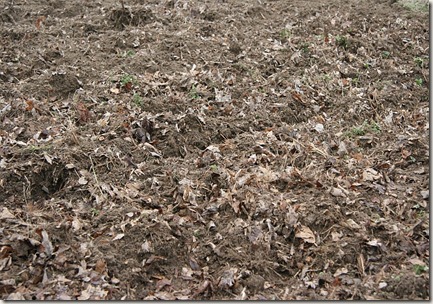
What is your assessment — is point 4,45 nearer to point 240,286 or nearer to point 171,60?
point 171,60

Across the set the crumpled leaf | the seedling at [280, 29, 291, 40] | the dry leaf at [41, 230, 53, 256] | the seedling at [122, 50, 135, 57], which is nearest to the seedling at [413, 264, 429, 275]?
the crumpled leaf

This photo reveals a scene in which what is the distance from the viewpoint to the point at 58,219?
4.13 meters

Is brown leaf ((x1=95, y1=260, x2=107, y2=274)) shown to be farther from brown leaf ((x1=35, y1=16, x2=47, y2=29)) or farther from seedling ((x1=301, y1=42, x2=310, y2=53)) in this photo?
brown leaf ((x1=35, y1=16, x2=47, y2=29))

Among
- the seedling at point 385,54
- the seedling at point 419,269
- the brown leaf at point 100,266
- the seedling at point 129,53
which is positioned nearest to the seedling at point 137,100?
the seedling at point 129,53

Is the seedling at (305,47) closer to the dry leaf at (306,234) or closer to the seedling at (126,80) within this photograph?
the seedling at (126,80)

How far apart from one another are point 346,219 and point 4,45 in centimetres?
528

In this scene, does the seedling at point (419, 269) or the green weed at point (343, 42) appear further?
the green weed at point (343, 42)

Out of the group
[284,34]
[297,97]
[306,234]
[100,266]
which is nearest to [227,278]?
[306,234]

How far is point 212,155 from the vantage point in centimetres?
500

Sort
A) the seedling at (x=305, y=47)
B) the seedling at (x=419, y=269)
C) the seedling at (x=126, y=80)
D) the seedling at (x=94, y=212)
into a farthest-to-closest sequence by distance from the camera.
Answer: the seedling at (x=305, y=47)
the seedling at (x=126, y=80)
the seedling at (x=94, y=212)
the seedling at (x=419, y=269)

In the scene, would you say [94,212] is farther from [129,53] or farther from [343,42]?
[343,42]

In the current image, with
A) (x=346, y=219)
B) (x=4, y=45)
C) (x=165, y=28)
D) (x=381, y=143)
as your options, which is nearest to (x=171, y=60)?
(x=165, y=28)

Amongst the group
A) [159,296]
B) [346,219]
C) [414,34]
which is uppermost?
[414,34]

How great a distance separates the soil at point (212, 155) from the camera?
3.81m
